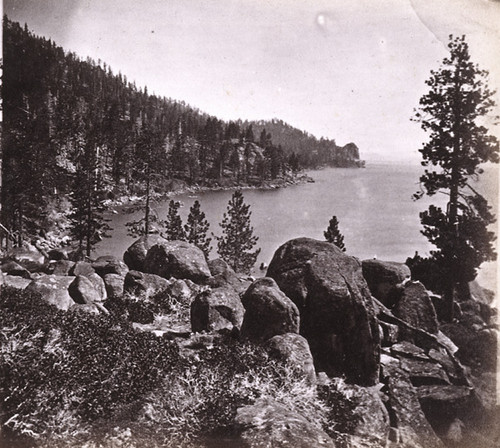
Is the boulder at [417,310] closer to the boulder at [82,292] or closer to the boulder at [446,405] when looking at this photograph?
the boulder at [446,405]

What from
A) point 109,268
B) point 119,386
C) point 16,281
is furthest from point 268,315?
point 109,268

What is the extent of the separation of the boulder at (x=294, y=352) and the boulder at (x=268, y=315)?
47 cm

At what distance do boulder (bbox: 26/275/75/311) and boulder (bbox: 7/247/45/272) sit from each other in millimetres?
4548

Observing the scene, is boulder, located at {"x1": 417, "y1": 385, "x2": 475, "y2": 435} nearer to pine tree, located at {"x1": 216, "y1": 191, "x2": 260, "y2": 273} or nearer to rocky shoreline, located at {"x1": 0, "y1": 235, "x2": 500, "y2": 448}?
rocky shoreline, located at {"x1": 0, "y1": 235, "x2": 500, "y2": 448}

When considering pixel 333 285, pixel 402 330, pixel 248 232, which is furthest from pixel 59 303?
pixel 248 232

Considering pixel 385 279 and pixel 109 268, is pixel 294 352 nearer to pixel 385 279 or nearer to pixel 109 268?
pixel 385 279

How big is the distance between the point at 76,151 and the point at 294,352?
30821 mm

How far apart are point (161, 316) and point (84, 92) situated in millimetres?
65633

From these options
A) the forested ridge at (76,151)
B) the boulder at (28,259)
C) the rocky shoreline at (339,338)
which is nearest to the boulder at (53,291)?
the rocky shoreline at (339,338)

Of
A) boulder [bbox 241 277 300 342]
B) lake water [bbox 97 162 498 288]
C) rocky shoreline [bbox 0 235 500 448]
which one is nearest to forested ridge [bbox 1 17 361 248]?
rocky shoreline [bbox 0 235 500 448]

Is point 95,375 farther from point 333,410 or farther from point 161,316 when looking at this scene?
point 161,316

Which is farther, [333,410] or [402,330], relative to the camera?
[402,330]

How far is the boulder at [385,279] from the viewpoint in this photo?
45.1 ft

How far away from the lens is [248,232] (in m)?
34.3
